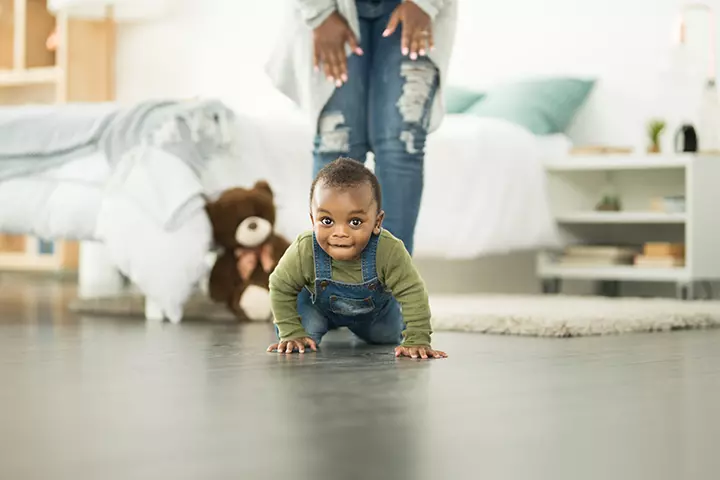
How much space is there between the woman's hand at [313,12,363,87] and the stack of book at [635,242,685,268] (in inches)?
84.7

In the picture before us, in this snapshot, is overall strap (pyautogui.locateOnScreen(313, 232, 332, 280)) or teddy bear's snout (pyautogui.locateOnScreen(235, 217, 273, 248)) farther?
teddy bear's snout (pyautogui.locateOnScreen(235, 217, 273, 248))

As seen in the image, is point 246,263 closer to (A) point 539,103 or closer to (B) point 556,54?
(A) point 539,103

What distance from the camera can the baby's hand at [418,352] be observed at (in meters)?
1.92

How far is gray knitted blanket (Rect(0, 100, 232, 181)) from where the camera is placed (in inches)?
119

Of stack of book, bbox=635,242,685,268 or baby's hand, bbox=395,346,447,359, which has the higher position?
stack of book, bbox=635,242,685,268

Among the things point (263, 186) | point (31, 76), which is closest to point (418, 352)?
point (263, 186)

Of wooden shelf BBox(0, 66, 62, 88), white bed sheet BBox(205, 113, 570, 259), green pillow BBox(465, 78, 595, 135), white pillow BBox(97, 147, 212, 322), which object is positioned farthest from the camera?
wooden shelf BBox(0, 66, 62, 88)

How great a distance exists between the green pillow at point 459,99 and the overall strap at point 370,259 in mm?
2880

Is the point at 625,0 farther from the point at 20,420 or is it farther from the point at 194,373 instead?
the point at 20,420

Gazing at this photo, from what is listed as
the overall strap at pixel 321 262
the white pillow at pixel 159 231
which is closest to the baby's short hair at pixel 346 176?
the overall strap at pixel 321 262

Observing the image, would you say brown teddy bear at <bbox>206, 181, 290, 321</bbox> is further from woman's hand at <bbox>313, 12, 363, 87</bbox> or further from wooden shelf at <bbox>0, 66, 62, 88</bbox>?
wooden shelf at <bbox>0, 66, 62, 88</bbox>

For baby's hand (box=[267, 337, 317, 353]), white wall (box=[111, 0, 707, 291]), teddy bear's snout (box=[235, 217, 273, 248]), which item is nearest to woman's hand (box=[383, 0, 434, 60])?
baby's hand (box=[267, 337, 317, 353])

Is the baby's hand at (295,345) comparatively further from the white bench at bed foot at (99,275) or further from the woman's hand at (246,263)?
the white bench at bed foot at (99,275)

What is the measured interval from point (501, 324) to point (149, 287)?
2.99 ft
